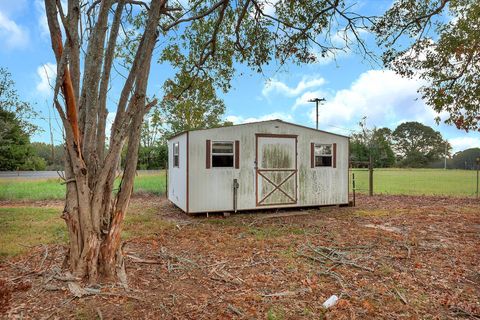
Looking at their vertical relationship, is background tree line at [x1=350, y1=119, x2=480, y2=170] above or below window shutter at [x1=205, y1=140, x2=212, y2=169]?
above

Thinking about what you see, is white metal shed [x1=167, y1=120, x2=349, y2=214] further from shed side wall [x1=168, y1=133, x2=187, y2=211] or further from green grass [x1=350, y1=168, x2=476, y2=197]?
green grass [x1=350, y1=168, x2=476, y2=197]

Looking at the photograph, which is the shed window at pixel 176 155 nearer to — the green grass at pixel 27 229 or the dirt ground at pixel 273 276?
the dirt ground at pixel 273 276

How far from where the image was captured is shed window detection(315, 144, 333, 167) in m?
11.1

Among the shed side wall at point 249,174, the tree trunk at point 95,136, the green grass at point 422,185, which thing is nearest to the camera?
the tree trunk at point 95,136

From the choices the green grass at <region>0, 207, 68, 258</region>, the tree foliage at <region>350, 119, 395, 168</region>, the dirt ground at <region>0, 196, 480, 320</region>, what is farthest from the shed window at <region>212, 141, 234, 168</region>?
the tree foliage at <region>350, 119, 395, 168</region>

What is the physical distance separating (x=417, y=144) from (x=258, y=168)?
57783mm

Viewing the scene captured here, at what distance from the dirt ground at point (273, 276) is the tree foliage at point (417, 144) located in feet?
167

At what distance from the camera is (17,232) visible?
7.09 metres

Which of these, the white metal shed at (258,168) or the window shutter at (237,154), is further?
the window shutter at (237,154)

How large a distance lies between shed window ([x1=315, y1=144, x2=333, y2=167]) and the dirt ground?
3487 mm

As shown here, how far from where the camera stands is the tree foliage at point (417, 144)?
5246 centimetres

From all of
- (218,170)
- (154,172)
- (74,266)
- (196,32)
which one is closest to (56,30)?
(74,266)

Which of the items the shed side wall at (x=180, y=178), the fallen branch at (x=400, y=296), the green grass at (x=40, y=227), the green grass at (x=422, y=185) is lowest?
the fallen branch at (x=400, y=296)

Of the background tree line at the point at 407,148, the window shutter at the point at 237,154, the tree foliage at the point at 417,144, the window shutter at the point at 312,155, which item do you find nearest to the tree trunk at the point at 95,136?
the window shutter at the point at 237,154
